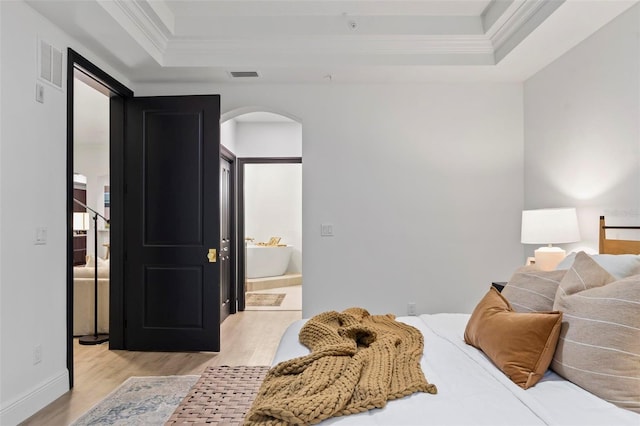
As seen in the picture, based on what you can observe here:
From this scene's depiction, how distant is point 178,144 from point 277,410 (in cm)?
324

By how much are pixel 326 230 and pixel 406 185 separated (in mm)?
877

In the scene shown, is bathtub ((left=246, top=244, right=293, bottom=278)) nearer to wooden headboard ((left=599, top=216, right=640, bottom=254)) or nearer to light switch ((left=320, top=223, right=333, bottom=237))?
light switch ((left=320, top=223, right=333, bottom=237))

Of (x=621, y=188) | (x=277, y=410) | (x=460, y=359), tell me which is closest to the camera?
(x=277, y=410)

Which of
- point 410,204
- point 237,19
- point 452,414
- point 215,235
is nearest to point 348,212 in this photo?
point 410,204

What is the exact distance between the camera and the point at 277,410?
4.52 feet

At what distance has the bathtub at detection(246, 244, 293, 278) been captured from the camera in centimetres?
827

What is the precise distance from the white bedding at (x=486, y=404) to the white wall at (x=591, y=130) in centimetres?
181

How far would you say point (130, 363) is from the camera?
3.80 m

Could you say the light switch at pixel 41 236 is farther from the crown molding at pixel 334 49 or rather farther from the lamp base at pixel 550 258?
the lamp base at pixel 550 258

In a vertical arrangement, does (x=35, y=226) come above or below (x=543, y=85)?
below

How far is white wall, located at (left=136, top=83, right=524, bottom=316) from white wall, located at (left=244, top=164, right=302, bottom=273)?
4920 mm

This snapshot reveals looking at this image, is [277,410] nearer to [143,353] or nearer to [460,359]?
[460,359]

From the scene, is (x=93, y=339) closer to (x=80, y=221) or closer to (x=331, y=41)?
(x=80, y=221)

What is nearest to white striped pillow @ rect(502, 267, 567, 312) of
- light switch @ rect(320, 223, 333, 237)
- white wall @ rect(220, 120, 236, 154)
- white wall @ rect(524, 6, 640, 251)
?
white wall @ rect(524, 6, 640, 251)
